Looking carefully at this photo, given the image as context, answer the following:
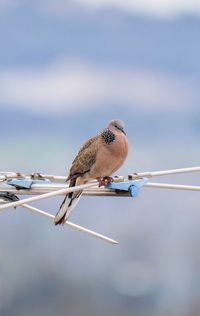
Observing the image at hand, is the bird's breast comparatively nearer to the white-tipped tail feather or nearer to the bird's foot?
the bird's foot

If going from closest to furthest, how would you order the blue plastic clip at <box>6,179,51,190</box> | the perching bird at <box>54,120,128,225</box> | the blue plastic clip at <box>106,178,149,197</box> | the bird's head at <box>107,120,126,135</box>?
the blue plastic clip at <box>106,178,149,197</box> → the blue plastic clip at <box>6,179,51,190</box> → the perching bird at <box>54,120,128,225</box> → the bird's head at <box>107,120,126,135</box>

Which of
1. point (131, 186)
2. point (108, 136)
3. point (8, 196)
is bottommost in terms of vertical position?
point (8, 196)

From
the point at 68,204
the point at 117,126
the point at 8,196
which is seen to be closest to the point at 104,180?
the point at 68,204

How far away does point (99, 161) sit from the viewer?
17.8 ft

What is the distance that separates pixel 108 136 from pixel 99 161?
21 cm

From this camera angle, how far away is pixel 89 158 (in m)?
5.51

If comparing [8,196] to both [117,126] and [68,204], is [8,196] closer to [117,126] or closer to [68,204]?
[68,204]

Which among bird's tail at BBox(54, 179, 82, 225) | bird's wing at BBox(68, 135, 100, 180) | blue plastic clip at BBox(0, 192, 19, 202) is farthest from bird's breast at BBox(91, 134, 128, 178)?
blue plastic clip at BBox(0, 192, 19, 202)

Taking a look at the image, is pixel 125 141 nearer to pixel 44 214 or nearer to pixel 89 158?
pixel 89 158

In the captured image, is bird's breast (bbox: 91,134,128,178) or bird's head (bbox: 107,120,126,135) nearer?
bird's breast (bbox: 91,134,128,178)

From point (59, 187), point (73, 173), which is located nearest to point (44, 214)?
point (73, 173)

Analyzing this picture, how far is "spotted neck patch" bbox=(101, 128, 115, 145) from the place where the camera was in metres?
5.41

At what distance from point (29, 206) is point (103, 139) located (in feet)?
3.84

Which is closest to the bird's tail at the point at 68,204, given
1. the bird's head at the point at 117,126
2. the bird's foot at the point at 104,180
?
the bird's foot at the point at 104,180
